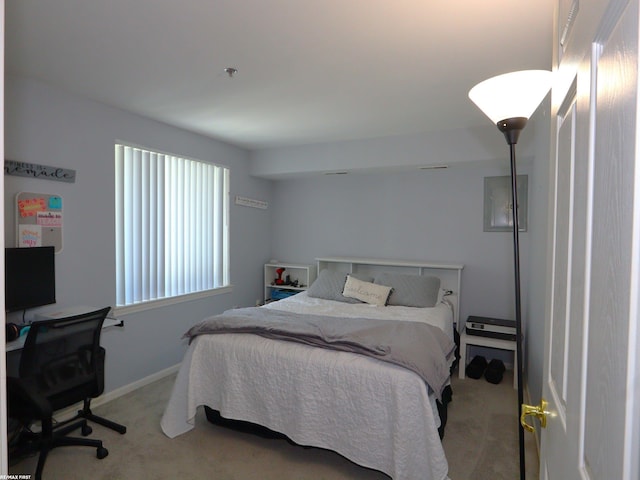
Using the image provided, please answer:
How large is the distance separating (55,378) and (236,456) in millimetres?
1179

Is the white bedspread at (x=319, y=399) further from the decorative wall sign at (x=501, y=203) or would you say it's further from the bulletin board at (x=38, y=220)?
the decorative wall sign at (x=501, y=203)

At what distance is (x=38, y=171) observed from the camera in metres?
A: 2.51

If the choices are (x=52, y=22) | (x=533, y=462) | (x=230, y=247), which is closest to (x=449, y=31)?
(x=52, y=22)

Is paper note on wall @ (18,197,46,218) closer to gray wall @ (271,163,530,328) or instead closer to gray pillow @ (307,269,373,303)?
gray pillow @ (307,269,373,303)

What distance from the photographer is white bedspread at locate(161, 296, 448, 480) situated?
6.26 feet

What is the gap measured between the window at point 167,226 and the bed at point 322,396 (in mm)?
1083

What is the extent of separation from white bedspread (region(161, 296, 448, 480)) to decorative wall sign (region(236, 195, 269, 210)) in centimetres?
217

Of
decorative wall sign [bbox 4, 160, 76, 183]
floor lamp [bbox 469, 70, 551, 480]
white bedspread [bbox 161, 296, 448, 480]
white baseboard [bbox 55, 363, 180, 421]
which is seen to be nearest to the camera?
floor lamp [bbox 469, 70, 551, 480]

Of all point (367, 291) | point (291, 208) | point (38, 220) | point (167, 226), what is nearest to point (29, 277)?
point (38, 220)

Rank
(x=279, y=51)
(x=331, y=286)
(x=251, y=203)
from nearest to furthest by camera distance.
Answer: (x=279, y=51) < (x=331, y=286) < (x=251, y=203)

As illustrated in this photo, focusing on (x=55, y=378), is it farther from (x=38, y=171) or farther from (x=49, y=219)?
(x=38, y=171)

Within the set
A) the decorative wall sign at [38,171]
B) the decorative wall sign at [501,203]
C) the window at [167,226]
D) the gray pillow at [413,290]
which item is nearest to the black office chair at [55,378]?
the window at [167,226]

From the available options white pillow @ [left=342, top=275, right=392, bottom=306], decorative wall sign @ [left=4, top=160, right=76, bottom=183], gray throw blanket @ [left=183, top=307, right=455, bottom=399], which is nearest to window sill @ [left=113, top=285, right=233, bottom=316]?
gray throw blanket @ [left=183, top=307, right=455, bottom=399]

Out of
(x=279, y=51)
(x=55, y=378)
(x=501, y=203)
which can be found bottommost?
(x=55, y=378)
